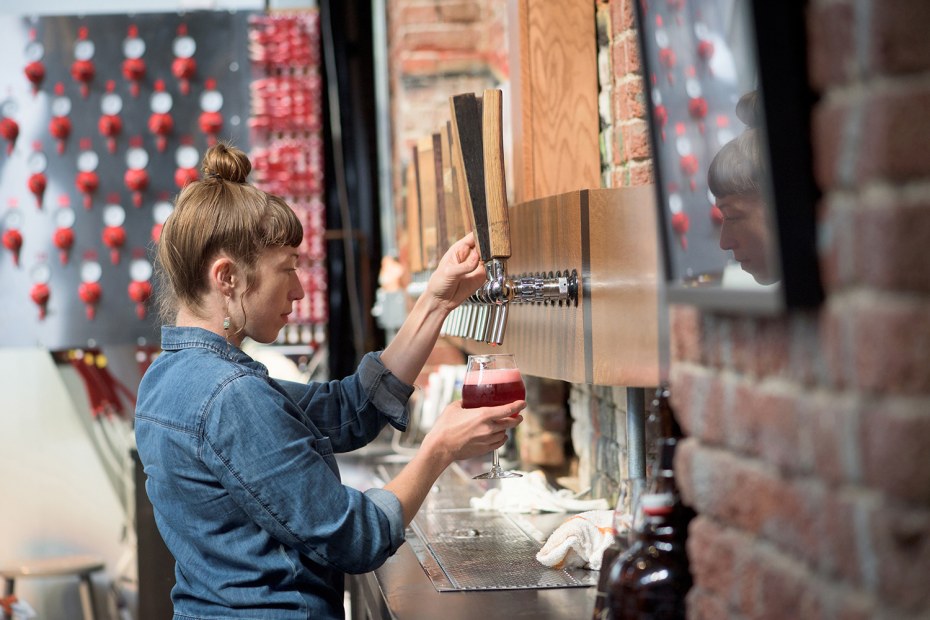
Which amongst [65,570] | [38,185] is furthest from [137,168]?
[65,570]

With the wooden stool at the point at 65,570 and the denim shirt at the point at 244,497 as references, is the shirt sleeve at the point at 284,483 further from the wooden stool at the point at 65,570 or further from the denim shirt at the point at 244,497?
the wooden stool at the point at 65,570

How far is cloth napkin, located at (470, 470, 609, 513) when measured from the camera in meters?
2.72

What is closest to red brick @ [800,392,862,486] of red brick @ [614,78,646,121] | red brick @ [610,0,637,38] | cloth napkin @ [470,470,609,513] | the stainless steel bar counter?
the stainless steel bar counter

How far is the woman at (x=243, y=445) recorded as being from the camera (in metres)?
1.76

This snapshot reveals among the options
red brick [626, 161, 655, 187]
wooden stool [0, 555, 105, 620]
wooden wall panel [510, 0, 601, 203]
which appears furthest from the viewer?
wooden stool [0, 555, 105, 620]

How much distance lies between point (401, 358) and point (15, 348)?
3682 mm

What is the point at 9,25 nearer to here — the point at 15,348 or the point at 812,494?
the point at 15,348

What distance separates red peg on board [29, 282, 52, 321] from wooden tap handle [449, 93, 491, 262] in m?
3.80

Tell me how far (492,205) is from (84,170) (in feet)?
12.7

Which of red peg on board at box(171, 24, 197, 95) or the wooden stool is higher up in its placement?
red peg on board at box(171, 24, 197, 95)

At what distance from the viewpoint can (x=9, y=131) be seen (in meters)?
5.36

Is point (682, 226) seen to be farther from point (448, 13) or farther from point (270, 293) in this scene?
point (448, 13)

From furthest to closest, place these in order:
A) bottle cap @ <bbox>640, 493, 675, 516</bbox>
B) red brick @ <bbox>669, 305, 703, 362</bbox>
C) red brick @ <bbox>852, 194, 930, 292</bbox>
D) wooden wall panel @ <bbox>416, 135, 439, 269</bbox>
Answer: wooden wall panel @ <bbox>416, 135, 439, 269</bbox>
bottle cap @ <bbox>640, 493, 675, 516</bbox>
red brick @ <bbox>669, 305, 703, 362</bbox>
red brick @ <bbox>852, 194, 930, 292</bbox>

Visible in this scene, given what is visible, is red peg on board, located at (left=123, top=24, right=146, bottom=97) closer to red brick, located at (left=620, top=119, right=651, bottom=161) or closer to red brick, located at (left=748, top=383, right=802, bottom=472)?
red brick, located at (left=620, top=119, right=651, bottom=161)
